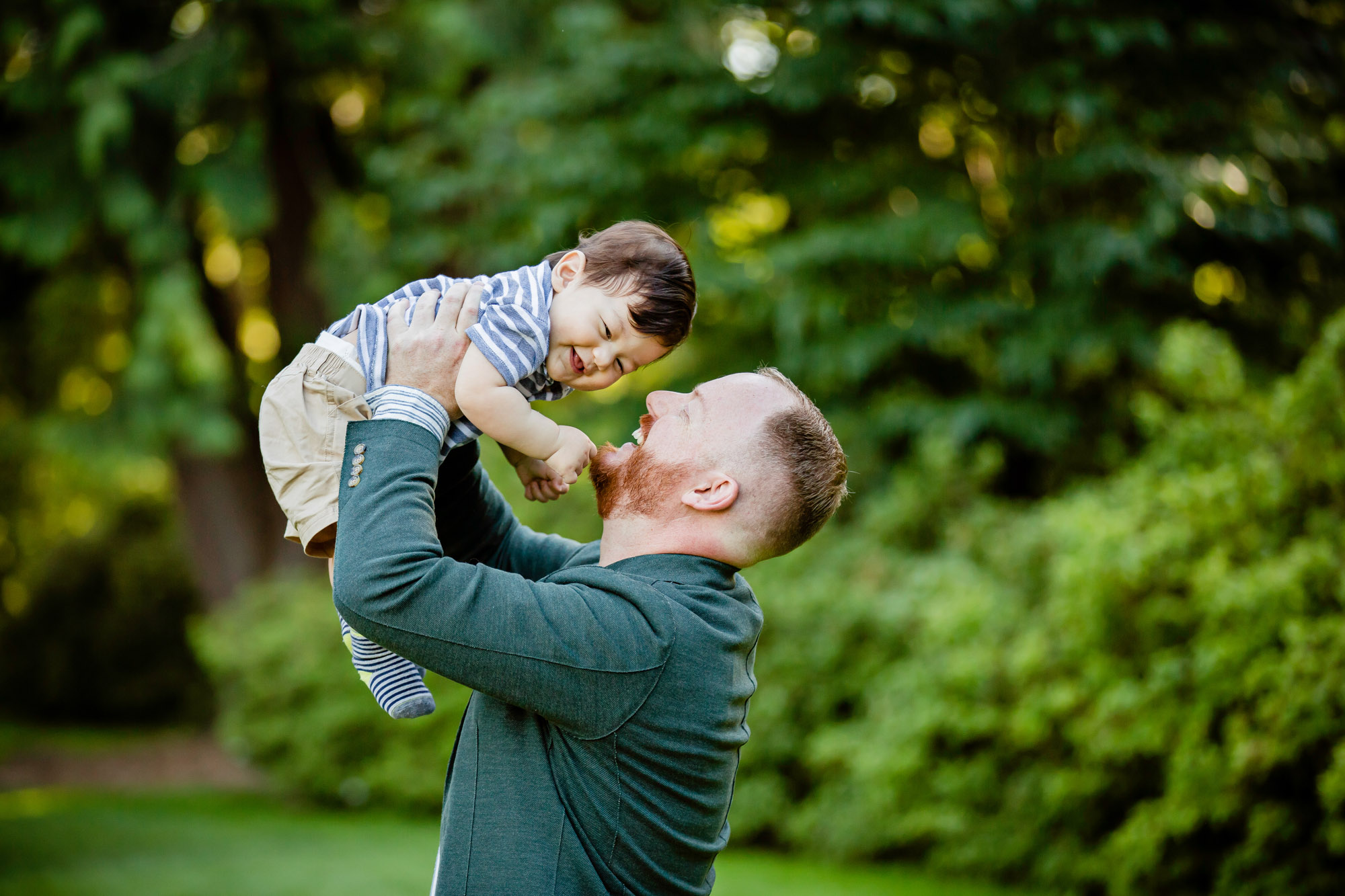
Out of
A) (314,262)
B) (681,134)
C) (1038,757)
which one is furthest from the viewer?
(314,262)

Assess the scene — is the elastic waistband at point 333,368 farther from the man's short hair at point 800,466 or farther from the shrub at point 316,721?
the shrub at point 316,721

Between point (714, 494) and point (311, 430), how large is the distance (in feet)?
2.22

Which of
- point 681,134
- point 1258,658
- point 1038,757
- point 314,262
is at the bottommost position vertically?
point 314,262

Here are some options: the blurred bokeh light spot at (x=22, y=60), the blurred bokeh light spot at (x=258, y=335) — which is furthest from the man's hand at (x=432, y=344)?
the blurred bokeh light spot at (x=258, y=335)

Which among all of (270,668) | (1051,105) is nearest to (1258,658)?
(1051,105)

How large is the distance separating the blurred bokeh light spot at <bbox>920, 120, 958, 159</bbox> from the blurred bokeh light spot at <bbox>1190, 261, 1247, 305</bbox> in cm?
185

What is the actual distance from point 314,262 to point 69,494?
9.50m

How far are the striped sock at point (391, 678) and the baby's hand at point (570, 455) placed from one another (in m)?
0.42

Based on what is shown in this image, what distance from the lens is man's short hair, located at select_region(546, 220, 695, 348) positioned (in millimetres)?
A: 2072

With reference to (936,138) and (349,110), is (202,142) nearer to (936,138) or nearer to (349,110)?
(349,110)

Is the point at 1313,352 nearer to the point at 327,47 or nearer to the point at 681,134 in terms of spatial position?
the point at 681,134

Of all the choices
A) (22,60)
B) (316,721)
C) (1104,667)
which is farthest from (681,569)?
(22,60)

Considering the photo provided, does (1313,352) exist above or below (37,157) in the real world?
above

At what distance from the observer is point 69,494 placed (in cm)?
1691
